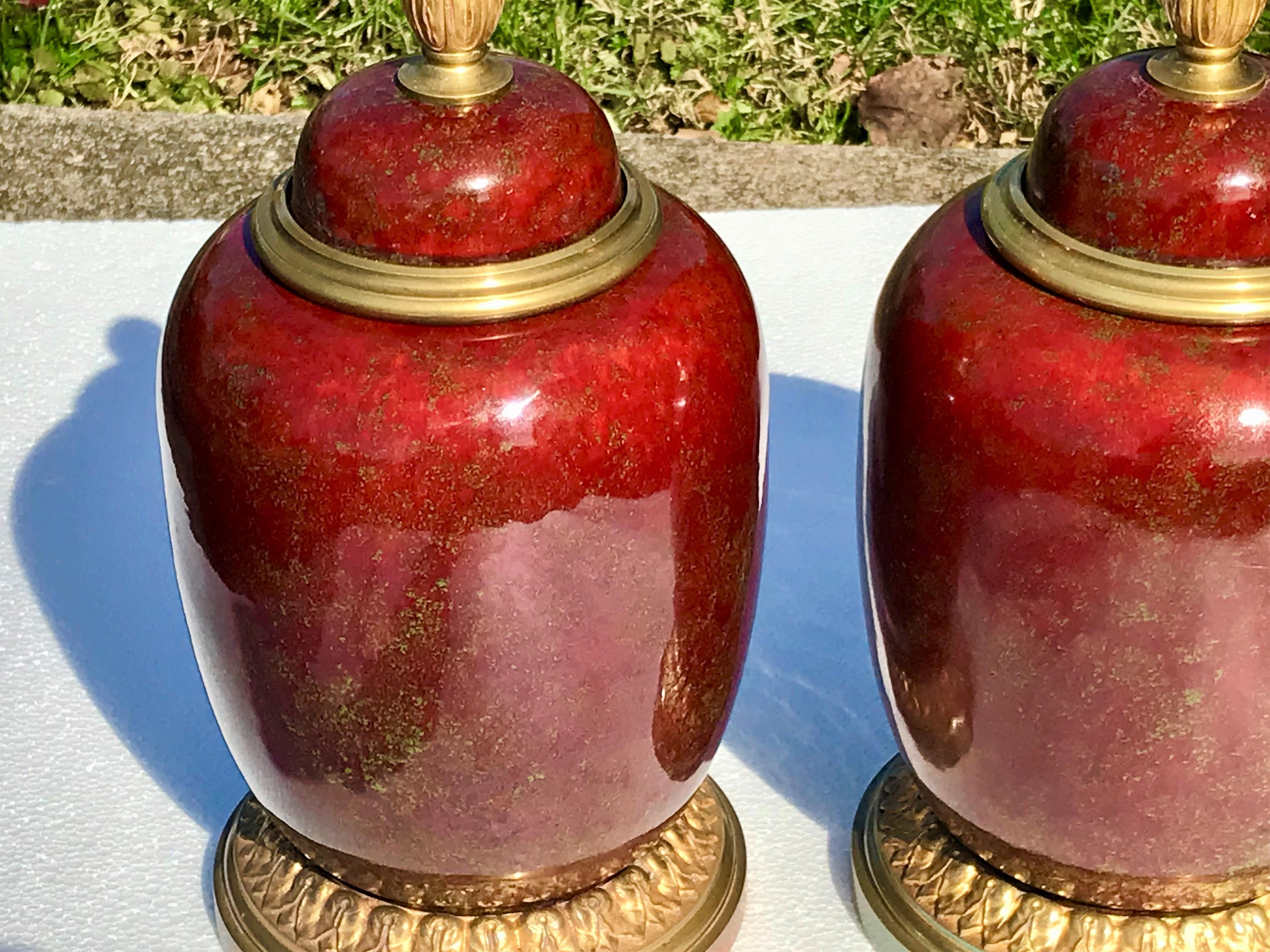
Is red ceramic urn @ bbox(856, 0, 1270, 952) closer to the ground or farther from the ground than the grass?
farther from the ground

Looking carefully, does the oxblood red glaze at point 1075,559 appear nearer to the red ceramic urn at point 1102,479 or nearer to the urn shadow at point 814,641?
the red ceramic urn at point 1102,479

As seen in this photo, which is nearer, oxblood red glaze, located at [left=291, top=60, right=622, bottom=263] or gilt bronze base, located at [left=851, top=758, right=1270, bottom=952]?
oxblood red glaze, located at [left=291, top=60, right=622, bottom=263]

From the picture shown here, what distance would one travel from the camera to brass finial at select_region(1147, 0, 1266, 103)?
97cm

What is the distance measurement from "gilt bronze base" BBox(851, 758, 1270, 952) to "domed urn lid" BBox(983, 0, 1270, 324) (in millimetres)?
435

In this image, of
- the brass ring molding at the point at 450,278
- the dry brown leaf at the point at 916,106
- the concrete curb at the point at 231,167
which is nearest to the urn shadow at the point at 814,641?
the brass ring molding at the point at 450,278

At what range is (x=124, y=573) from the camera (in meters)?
1.60

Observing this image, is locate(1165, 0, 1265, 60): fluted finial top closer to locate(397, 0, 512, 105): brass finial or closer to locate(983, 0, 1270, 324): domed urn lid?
locate(983, 0, 1270, 324): domed urn lid

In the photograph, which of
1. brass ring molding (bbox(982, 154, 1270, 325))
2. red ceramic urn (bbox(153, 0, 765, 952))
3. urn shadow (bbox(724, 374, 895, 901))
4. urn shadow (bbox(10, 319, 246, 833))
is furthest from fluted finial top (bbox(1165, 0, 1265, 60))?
urn shadow (bbox(10, 319, 246, 833))

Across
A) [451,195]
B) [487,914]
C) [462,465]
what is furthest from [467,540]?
[487,914]

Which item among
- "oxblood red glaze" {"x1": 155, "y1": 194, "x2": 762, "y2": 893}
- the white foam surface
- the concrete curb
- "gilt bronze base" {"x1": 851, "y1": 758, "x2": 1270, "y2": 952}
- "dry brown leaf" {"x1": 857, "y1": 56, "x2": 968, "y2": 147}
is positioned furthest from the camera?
"dry brown leaf" {"x1": 857, "y1": 56, "x2": 968, "y2": 147}

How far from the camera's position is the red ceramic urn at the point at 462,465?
37.3 inches

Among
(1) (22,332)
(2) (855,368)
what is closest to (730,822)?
(2) (855,368)

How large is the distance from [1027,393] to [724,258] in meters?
0.21

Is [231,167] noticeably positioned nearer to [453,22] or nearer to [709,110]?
[709,110]
